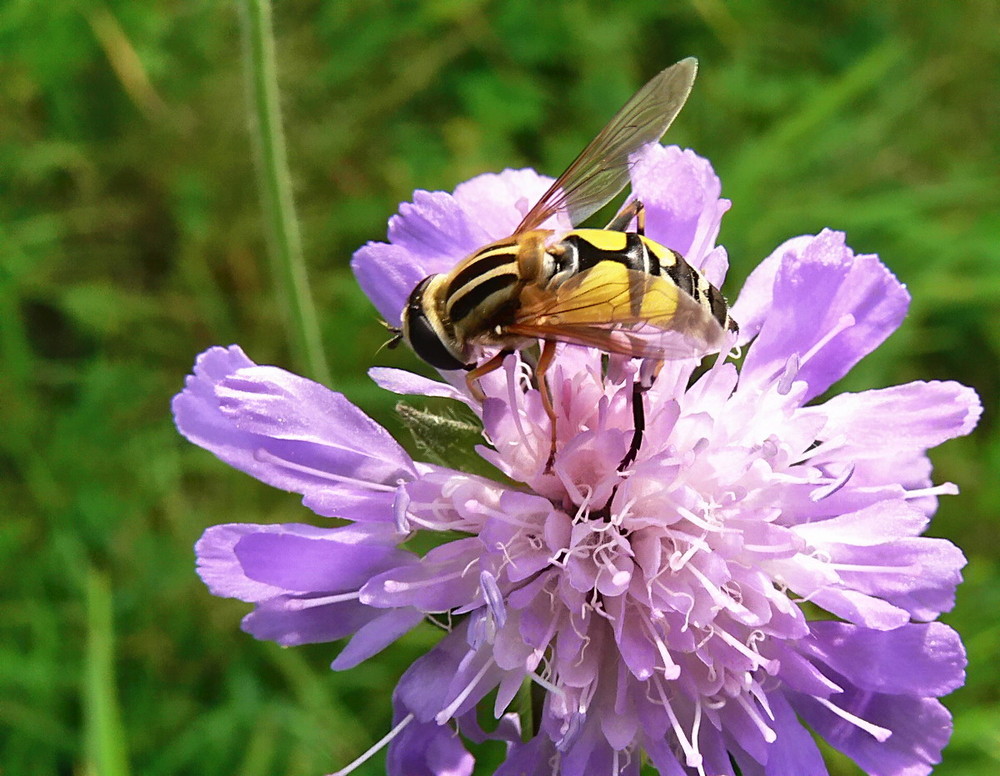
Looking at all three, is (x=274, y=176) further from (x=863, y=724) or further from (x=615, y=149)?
(x=863, y=724)

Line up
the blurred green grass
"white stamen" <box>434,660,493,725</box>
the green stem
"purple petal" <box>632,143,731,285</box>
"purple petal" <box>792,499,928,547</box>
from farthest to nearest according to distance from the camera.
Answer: the blurred green grass < the green stem < "purple petal" <box>632,143,731,285</box> < "purple petal" <box>792,499,928,547</box> < "white stamen" <box>434,660,493,725</box>

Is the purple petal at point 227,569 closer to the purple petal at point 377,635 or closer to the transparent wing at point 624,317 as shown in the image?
the purple petal at point 377,635

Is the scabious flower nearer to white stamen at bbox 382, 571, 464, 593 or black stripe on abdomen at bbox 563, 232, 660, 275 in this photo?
white stamen at bbox 382, 571, 464, 593

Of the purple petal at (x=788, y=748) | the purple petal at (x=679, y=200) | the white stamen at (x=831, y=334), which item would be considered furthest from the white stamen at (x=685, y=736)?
the purple petal at (x=679, y=200)

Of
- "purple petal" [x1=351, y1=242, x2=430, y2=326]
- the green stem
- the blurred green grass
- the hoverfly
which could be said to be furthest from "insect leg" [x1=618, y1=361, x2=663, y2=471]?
the blurred green grass

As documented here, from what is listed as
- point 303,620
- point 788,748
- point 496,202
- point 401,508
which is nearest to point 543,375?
point 401,508

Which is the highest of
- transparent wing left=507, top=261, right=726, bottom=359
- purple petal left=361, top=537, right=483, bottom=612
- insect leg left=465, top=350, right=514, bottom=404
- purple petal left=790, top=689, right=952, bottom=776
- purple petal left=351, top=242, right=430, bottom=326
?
purple petal left=351, top=242, right=430, bottom=326
